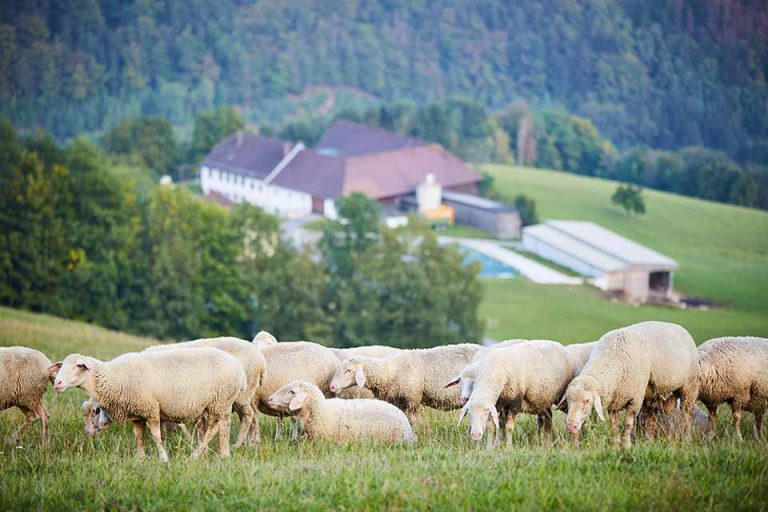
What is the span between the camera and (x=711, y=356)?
14.2 m

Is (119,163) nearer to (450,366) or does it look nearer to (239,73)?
(239,73)

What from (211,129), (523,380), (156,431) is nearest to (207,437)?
(156,431)

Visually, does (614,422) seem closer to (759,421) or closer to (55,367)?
(759,421)

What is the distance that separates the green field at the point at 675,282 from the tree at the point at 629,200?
67 cm

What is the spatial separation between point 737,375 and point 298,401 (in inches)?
222

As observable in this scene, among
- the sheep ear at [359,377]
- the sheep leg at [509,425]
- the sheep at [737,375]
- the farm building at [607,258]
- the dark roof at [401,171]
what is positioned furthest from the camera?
the dark roof at [401,171]

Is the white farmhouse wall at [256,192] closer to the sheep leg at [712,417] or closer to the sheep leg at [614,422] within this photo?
the sheep leg at [712,417]

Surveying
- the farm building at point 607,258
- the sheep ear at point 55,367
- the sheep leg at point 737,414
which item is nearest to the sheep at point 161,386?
the sheep ear at point 55,367

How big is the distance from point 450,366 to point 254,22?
147985 millimetres

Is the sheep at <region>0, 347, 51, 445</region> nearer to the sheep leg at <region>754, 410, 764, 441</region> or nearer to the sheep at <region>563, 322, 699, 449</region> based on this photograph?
the sheep at <region>563, 322, 699, 449</region>

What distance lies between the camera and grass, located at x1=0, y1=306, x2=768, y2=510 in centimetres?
1065

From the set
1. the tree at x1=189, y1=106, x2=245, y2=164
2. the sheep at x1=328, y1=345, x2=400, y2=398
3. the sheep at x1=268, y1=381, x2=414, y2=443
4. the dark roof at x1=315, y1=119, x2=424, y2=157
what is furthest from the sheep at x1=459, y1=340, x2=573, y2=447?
the tree at x1=189, y1=106, x2=245, y2=164

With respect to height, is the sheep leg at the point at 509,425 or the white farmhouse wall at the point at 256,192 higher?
the sheep leg at the point at 509,425

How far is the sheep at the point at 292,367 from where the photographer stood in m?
15.2
